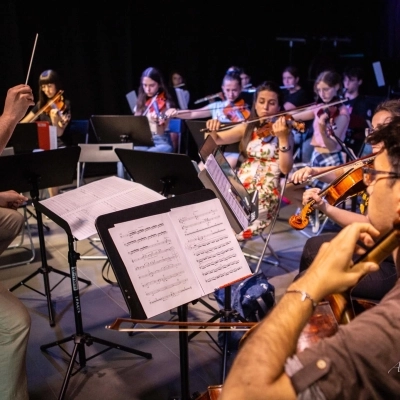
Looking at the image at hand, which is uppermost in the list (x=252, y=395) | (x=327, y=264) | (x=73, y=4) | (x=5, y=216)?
(x=73, y=4)

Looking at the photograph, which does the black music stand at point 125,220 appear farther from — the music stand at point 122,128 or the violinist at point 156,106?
the violinist at point 156,106

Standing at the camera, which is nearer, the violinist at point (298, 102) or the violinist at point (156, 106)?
the violinist at point (156, 106)

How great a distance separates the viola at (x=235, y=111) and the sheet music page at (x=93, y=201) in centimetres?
262

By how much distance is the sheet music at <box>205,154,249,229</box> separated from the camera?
1.84 meters

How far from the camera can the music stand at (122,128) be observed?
375cm

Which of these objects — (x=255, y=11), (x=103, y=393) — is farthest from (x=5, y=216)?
(x=255, y=11)

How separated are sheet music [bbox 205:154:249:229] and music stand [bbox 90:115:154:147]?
6.46ft

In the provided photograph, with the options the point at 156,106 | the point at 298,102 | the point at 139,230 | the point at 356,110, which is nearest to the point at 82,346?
the point at 139,230

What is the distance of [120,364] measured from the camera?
2217 millimetres

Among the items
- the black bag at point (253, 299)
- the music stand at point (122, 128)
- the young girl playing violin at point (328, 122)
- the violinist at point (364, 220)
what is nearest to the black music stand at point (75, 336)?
the black bag at point (253, 299)

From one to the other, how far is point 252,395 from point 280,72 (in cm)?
768

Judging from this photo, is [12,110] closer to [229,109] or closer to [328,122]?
[328,122]

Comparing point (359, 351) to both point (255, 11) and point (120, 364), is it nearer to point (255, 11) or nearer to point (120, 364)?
point (120, 364)

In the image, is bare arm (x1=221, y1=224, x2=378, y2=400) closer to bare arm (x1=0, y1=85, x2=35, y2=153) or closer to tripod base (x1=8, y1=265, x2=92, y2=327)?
bare arm (x1=0, y1=85, x2=35, y2=153)
